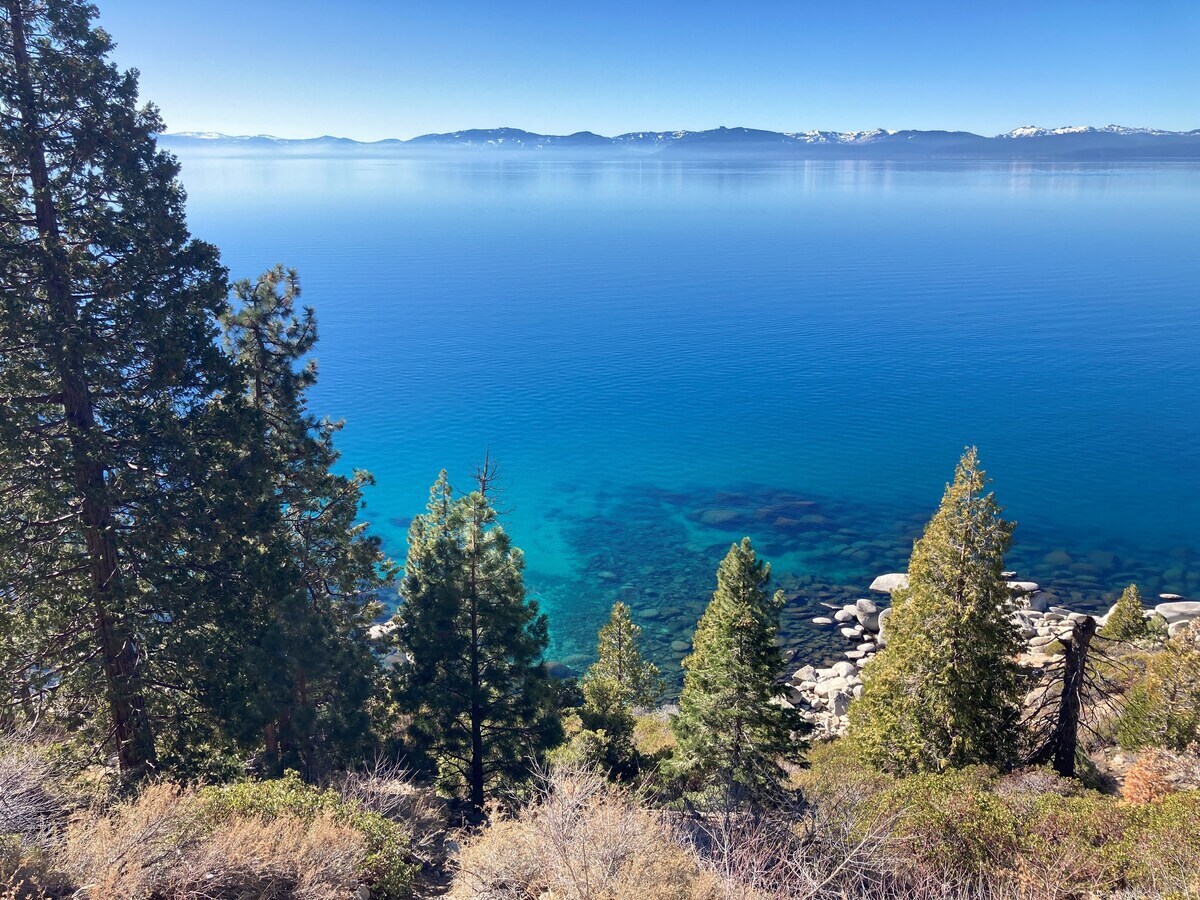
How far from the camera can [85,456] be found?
1517 cm

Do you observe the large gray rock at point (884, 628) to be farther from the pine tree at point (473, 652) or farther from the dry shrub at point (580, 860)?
the dry shrub at point (580, 860)

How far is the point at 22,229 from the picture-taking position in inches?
590

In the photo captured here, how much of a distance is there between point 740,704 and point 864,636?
75.3ft

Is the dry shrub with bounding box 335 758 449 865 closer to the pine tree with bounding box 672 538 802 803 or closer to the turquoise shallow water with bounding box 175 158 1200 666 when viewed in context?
the pine tree with bounding box 672 538 802 803

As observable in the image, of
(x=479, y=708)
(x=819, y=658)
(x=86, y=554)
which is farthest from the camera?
(x=819, y=658)

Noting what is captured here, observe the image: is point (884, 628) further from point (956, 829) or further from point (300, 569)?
point (300, 569)

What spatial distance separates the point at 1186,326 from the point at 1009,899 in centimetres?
10960

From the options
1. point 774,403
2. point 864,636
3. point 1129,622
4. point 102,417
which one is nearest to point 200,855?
point 102,417

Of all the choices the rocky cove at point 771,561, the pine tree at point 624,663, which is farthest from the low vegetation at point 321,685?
the rocky cove at point 771,561

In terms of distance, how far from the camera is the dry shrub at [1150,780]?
15500mm

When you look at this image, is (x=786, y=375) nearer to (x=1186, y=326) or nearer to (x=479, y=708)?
(x=1186, y=326)

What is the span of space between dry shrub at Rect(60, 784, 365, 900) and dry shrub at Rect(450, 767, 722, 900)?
2228mm

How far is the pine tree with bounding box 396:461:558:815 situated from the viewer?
64.8ft

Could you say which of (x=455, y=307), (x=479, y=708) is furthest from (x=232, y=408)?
(x=455, y=307)
